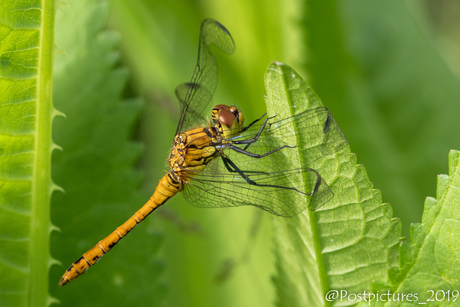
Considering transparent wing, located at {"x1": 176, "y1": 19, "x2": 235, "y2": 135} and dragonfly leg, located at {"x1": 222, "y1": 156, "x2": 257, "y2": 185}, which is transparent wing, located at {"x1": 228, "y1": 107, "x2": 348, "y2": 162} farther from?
transparent wing, located at {"x1": 176, "y1": 19, "x2": 235, "y2": 135}

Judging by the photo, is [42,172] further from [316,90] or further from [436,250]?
[316,90]

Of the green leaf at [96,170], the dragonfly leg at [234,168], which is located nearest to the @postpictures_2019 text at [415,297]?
the dragonfly leg at [234,168]

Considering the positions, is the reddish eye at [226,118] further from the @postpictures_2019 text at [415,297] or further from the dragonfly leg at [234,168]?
the @postpictures_2019 text at [415,297]

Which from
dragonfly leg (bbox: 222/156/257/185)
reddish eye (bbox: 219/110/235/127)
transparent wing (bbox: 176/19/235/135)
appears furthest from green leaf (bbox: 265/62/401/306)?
transparent wing (bbox: 176/19/235/135)

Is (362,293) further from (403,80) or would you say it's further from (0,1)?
(403,80)

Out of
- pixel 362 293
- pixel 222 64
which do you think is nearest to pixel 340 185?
pixel 362 293
